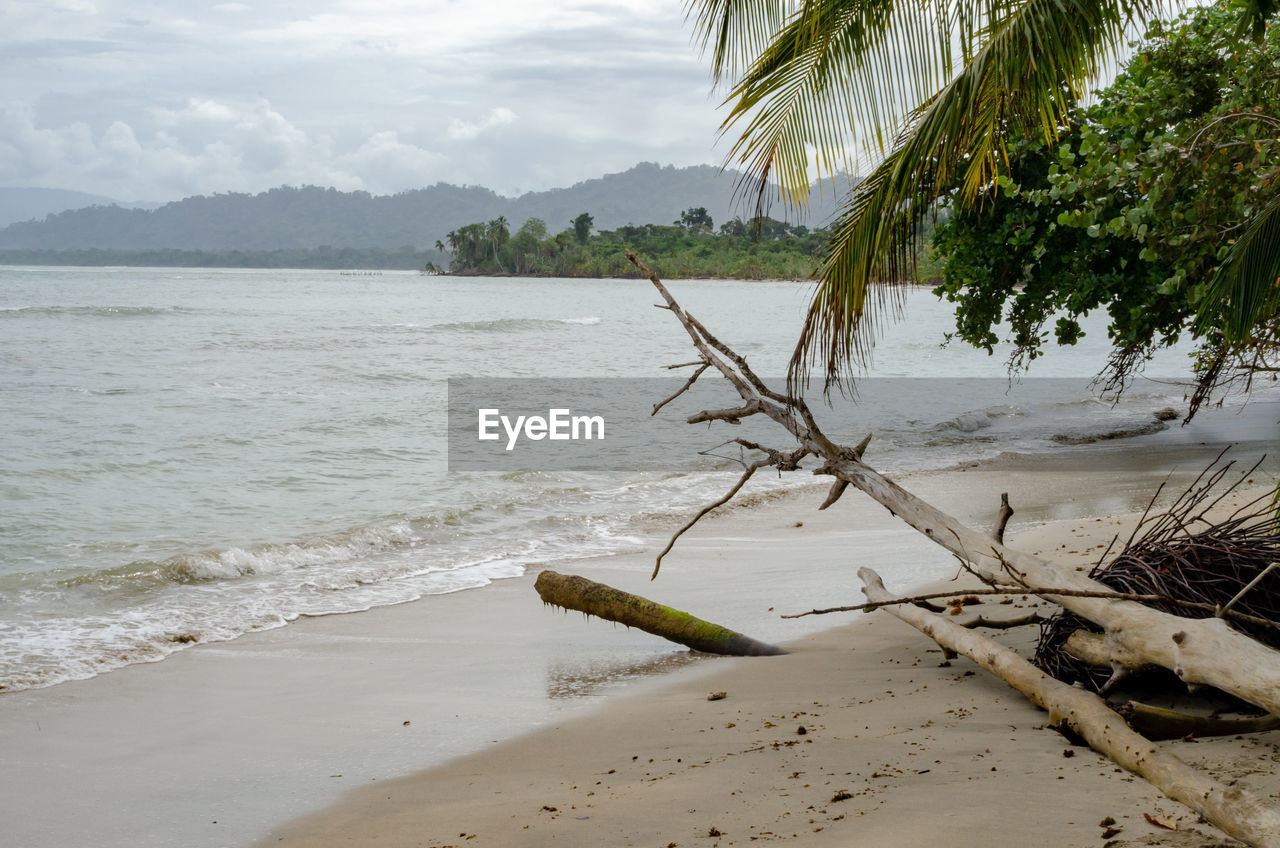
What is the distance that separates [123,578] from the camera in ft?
26.3

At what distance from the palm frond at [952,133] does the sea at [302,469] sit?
404 centimetres

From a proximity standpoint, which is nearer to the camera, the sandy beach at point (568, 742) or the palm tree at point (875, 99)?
the sandy beach at point (568, 742)

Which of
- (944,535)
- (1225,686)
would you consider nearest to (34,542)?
(944,535)

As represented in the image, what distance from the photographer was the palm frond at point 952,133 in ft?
16.4

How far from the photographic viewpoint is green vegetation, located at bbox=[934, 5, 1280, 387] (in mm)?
5344

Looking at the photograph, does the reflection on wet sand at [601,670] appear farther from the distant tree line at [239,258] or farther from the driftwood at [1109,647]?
the distant tree line at [239,258]

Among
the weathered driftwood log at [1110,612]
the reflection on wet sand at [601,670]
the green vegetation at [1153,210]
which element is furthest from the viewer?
the green vegetation at [1153,210]

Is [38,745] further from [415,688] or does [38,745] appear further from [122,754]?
[415,688]

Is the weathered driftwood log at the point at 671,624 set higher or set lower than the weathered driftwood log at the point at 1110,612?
lower

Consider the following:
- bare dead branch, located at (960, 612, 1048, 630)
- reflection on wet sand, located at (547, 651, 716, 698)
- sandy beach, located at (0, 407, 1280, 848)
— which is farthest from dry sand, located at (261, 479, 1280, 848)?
reflection on wet sand, located at (547, 651, 716, 698)

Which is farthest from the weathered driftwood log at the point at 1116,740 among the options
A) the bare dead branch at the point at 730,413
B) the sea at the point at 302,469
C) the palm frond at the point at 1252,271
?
the sea at the point at 302,469

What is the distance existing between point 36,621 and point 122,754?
3073mm

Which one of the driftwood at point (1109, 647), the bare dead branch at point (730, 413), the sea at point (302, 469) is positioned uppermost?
the bare dead branch at point (730, 413)
